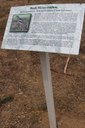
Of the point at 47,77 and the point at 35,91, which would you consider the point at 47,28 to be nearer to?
the point at 47,77

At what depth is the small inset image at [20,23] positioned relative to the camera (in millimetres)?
2768

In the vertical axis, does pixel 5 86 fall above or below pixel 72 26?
below

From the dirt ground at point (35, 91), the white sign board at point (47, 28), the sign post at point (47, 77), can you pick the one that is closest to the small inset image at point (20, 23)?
the white sign board at point (47, 28)

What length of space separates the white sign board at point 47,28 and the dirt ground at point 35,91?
1.21m

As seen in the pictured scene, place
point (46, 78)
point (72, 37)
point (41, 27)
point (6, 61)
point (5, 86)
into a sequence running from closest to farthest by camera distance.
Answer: point (72, 37) < point (41, 27) < point (46, 78) < point (5, 86) < point (6, 61)

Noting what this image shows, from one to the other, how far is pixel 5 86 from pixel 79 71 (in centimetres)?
112

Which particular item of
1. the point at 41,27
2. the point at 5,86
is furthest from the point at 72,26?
the point at 5,86

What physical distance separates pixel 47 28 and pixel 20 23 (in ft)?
0.95

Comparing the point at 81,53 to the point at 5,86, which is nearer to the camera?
the point at 5,86

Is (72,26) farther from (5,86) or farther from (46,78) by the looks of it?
(5,86)

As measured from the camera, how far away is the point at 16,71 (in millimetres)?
4730

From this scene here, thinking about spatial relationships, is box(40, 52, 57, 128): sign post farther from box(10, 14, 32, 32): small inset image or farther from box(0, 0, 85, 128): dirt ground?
box(0, 0, 85, 128): dirt ground

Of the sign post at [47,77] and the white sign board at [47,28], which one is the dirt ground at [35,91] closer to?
the sign post at [47,77]

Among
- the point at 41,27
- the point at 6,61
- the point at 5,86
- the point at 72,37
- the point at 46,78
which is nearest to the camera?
the point at 72,37
